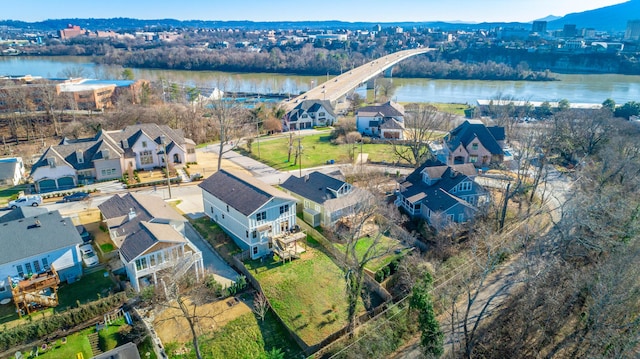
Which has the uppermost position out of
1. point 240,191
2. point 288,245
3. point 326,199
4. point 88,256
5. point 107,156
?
point 240,191

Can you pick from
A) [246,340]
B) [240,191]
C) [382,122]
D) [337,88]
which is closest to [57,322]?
[246,340]

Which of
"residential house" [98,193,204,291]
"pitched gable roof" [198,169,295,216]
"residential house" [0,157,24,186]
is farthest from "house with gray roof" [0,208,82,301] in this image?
"residential house" [0,157,24,186]

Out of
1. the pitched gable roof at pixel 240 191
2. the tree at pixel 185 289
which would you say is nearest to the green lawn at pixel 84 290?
the tree at pixel 185 289

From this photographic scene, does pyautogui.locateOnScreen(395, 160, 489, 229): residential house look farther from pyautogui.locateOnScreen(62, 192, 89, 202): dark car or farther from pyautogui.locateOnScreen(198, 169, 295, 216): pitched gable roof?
pyautogui.locateOnScreen(62, 192, 89, 202): dark car

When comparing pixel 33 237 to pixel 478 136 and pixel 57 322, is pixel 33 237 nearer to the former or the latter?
pixel 57 322

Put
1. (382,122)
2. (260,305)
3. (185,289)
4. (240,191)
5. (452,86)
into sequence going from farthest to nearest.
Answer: (452,86) → (382,122) → (240,191) → (185,289) → (260,305)

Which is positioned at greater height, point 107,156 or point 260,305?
point 107,156
